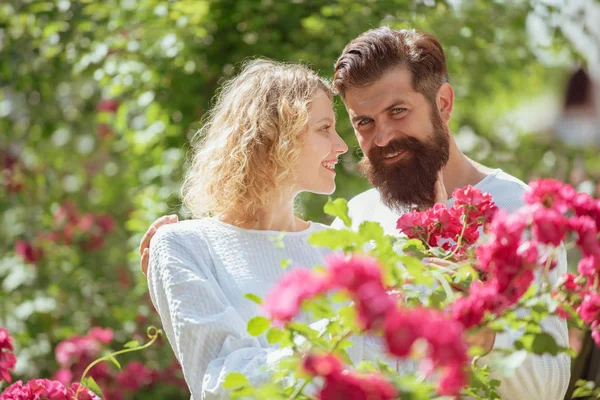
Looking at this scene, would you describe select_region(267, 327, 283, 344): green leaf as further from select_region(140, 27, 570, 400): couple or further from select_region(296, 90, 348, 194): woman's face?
select_region(296, 90, 348, 194): woman's face

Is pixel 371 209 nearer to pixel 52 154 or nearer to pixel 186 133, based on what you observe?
pixel 186 133

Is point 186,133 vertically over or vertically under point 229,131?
under

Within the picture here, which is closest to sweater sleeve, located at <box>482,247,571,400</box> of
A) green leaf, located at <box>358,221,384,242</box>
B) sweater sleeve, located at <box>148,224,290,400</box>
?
sweater sleeve, located at <box>148,224,290,400</box>

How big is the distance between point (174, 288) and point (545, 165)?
158 inches

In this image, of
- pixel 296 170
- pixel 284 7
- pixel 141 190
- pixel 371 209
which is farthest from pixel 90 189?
pixel 296 170

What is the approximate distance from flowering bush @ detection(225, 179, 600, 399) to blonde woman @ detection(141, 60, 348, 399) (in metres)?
0.61

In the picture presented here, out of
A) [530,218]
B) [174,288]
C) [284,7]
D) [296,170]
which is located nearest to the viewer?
[530,218]

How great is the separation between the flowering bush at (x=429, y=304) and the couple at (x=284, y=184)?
311mm

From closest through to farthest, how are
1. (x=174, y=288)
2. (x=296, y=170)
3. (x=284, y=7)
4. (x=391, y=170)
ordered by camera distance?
1. (x=174, y=288)
2. (x=296, y=170)
3. (x=391, y=170)
4. (x=284, y=7)

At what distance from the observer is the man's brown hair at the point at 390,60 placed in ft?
7.85

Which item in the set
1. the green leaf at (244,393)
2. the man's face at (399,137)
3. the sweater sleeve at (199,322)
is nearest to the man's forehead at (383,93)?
the man's face at (399,137)

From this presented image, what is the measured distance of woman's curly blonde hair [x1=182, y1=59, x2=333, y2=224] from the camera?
1.95 metres

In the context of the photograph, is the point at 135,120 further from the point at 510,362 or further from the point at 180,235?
the point at 510,362

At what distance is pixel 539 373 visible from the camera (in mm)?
1780
